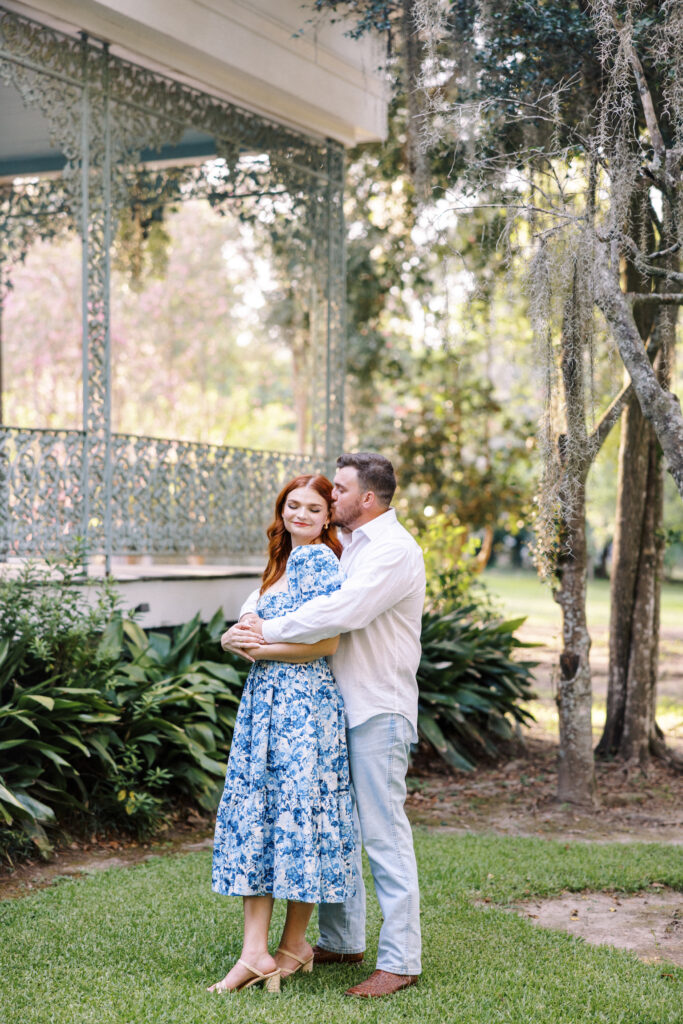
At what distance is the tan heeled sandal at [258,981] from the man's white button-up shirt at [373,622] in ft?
2.85

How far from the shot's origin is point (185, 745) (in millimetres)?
6121

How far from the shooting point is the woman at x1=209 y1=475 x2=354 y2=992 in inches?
144

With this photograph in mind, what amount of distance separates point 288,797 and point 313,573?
0.75m

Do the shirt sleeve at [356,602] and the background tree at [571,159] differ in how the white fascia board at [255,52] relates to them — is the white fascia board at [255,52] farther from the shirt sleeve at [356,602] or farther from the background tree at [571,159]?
the shirt sleeve at [356,602]

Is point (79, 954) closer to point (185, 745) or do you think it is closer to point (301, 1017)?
point (301, 1017)

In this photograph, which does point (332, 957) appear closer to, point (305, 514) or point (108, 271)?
point (305, 514)

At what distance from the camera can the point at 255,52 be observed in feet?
25.4

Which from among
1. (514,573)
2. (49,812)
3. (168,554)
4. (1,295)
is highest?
(1,295)

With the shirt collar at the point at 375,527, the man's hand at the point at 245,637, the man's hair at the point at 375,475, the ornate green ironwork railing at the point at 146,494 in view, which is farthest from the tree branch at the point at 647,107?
the ornate green ironwork railing at the point at 146,494

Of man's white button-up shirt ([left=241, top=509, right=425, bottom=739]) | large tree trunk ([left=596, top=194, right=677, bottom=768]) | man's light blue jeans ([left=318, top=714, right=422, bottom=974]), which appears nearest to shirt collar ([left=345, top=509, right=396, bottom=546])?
man's white button-up shirt ([left=241, top=509, right=425, bottom=739])

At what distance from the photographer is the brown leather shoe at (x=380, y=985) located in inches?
144

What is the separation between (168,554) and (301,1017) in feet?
15.2

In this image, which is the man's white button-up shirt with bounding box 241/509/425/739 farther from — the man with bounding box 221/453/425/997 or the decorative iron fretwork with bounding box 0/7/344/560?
the decorative iron fretwork with bounding box 0/7/344/560

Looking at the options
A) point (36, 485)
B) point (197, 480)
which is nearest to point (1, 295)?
point (197, 480)
